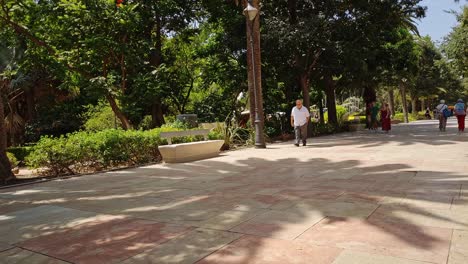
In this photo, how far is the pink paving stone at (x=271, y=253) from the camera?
3115 mm

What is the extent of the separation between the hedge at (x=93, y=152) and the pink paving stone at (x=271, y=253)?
777cm

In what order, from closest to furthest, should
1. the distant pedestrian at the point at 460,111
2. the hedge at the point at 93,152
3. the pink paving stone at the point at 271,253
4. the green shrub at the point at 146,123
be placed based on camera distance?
the pink paving stone at the point at 271,253, the hedge at the point at 93,152, the distant pedestrian at the point at 460,111, the green shrub at the point at 146,123

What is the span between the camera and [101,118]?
82.3 ft

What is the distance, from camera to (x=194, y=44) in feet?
78.0

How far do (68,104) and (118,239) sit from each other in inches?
870

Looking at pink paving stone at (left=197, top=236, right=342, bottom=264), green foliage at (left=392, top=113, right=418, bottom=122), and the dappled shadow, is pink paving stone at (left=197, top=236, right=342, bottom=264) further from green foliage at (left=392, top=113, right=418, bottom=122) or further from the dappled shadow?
green foliage at (left=392, top=113, right=418, bottom=122)

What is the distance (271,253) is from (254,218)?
1123 mm

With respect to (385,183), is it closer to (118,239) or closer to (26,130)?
(118,239)

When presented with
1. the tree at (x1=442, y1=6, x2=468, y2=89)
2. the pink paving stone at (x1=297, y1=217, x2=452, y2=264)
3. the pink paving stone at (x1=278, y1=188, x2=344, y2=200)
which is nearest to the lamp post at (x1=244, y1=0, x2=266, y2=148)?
the pink paving stone at (x1=278, y1=188, x2=344, y2=200)

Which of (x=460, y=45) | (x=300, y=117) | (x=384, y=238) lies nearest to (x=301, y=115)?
(x=300, y=117)

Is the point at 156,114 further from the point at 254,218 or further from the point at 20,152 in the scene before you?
the point at 254,218

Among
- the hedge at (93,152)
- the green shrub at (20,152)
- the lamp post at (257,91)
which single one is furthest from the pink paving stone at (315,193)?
the green shrub at (20,152)

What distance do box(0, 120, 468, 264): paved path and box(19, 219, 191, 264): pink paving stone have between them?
0.01m

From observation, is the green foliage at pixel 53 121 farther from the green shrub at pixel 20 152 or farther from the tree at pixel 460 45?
the tree at pixel 460 45
